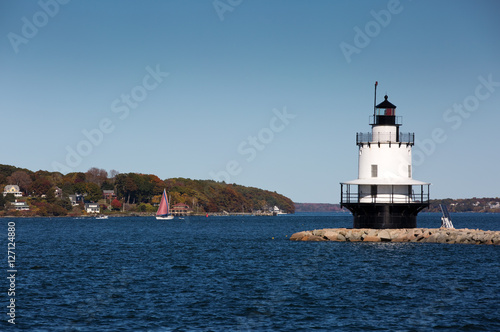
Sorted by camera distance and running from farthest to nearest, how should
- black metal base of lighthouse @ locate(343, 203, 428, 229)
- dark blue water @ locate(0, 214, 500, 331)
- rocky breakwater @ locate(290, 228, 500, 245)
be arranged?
1. black metal base of lighthouse @ locate(343, 203, 428, 229)
2. rocky breakwater @ locate(290, 228, 500, 245)
3. dark blue water @ locate(0, 214, 500, 331)

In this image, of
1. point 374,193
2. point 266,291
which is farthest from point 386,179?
point 266,291

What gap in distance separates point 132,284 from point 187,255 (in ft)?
61.2

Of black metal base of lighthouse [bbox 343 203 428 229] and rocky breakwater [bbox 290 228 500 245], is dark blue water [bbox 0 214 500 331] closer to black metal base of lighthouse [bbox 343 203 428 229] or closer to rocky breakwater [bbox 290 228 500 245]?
rocky breakwater [bbox 290 228 500 245]

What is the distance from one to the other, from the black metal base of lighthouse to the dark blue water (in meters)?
4.10

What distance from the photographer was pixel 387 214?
178 ft

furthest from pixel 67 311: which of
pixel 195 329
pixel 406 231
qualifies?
pixel 406 231

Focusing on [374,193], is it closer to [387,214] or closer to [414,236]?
[387,214]

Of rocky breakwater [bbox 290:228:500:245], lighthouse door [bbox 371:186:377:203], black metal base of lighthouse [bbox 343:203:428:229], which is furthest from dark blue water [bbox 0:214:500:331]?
lighthouse door [bbox 371:186:377:203]

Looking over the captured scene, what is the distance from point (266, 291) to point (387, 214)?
25.7 metres

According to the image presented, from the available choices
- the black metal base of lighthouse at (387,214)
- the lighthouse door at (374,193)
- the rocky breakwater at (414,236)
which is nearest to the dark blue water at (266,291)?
the rocky breakwater at (414,236)

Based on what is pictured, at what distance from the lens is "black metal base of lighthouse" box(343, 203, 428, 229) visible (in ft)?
178

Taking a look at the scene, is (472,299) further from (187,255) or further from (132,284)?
(187,255)

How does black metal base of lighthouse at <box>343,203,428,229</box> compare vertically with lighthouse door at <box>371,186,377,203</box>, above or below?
below

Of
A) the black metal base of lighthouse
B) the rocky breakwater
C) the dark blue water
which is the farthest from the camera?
the black metal base of lighthouse
